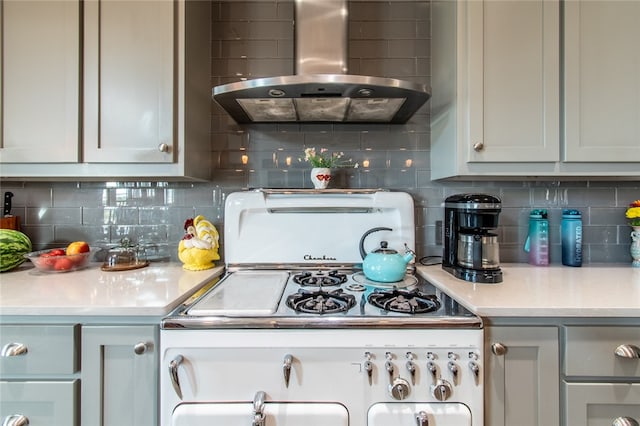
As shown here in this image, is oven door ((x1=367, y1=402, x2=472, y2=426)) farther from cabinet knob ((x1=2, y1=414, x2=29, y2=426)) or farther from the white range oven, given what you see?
cabinet knob ((x1=2, y1=414, x2=29, y2=426))

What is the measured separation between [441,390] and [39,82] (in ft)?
6.42

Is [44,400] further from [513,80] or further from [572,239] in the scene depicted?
[572,239]

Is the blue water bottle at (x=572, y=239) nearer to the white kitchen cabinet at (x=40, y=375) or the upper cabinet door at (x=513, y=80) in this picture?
the upper cabinet door at (x=513, y=80)

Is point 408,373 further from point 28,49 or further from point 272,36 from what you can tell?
point 28,49

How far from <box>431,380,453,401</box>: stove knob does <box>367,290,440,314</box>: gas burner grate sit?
0.21 m

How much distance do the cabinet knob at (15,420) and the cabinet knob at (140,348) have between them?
41 centimetres

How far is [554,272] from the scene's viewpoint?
1.46 m

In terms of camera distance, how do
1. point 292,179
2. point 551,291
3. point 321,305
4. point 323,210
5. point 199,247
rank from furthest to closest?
point 292,179 < point 323,210 < point 199,247 < point 551,291 < point 321,305

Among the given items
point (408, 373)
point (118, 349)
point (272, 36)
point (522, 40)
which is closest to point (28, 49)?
point (272, 36)

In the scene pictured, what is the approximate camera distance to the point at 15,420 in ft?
3.19

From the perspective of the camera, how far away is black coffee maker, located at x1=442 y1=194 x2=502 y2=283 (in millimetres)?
1268

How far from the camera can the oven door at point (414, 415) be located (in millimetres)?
926

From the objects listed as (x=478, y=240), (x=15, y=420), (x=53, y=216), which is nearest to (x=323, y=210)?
(x=478, y=240)

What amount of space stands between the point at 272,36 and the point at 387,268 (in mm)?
1359
